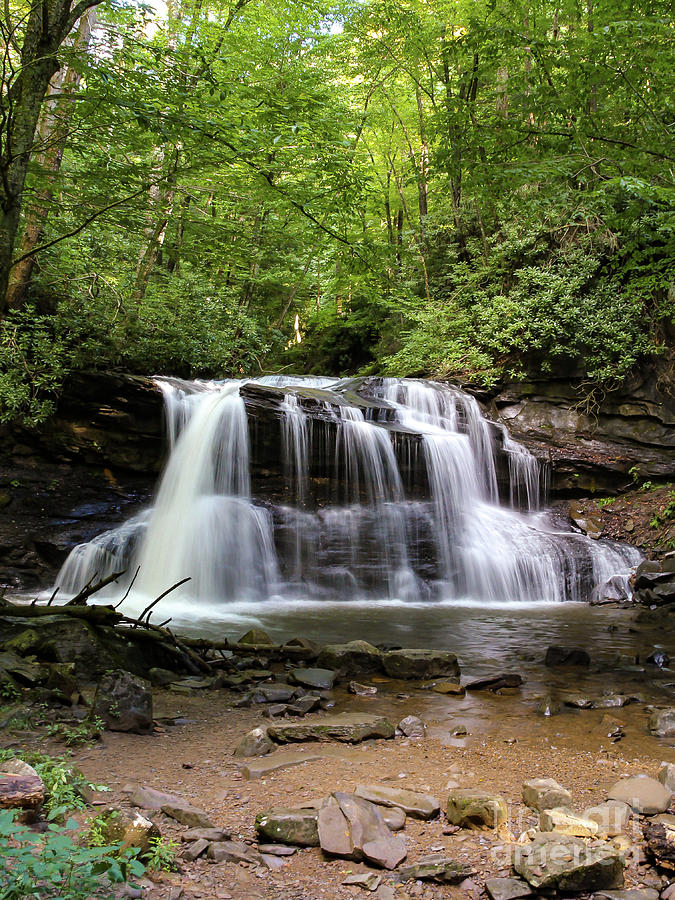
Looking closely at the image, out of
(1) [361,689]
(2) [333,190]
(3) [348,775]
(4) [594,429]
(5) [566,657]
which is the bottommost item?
(5) [566,657]

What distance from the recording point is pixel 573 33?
6.96 m

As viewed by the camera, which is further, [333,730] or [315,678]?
[315,678]

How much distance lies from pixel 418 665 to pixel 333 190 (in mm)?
4714

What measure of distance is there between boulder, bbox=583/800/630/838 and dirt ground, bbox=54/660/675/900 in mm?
66

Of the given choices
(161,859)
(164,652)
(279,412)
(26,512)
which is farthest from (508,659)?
(26,512)

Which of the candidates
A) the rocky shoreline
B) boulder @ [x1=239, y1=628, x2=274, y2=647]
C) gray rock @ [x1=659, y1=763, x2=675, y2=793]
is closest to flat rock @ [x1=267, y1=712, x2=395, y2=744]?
the rocky shoreline

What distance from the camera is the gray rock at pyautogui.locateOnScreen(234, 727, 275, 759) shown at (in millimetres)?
3863

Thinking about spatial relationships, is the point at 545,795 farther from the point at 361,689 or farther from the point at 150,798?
the point at 361,689

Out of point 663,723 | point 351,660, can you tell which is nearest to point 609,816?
point 663,723

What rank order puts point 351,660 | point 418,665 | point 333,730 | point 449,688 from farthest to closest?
point 351,660 < point 418,665 < point 449,688 < point 333,730

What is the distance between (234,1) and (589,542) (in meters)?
16.0

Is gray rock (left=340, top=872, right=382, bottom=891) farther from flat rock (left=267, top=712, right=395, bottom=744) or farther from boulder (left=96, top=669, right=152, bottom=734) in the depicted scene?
boulder (left=96, top=669, right=152, bottom=734)

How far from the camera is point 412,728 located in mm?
4453

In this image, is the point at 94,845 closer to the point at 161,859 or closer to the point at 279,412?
the point at 161,859
